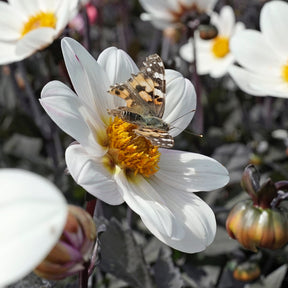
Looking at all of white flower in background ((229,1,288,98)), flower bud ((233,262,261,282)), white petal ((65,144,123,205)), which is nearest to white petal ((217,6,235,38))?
white flower in background ((229,1,288,98))

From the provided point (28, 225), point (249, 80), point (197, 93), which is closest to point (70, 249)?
point (28, 225)

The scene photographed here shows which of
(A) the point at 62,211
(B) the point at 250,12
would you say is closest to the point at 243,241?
(A) the point at 62,211

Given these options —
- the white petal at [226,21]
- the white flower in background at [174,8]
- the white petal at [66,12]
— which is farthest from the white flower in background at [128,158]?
the white petal at [226,21]

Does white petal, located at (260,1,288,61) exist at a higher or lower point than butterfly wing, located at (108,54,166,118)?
lower

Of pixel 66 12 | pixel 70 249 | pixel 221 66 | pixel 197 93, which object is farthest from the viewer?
pixel 221 66

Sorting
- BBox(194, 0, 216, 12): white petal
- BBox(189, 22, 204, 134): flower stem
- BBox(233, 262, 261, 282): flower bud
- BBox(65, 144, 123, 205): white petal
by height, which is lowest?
BBox(233, 262, 261, 282): flower bud

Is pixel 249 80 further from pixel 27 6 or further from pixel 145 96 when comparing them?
pixel 27 6

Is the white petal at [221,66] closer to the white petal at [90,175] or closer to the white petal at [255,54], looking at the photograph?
the white petal at [255,54]

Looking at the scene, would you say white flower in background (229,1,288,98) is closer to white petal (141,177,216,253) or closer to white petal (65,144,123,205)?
white petal (141,177,216,253)
